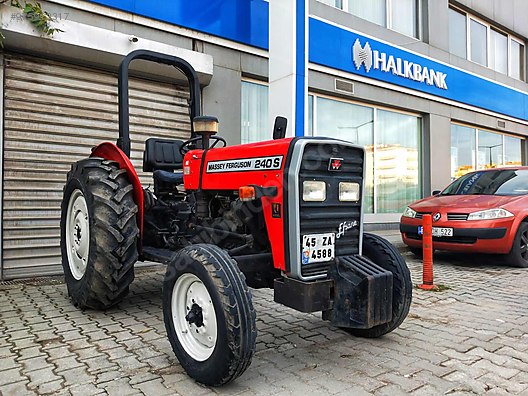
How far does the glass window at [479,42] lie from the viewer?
41.9 feet

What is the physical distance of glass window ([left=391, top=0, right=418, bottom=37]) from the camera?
10422mm

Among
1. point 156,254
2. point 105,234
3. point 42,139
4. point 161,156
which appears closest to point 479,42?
point 161,156

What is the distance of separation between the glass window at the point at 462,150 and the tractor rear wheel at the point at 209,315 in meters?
10.9

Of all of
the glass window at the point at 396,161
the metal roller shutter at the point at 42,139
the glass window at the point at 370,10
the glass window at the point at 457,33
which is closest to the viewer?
the metal roller shutter at the point at 42,139

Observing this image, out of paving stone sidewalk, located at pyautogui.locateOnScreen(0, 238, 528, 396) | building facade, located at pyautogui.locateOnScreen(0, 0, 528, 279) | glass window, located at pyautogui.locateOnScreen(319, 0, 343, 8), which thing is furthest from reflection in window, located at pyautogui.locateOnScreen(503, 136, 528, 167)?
paving stone sidewalk, located at pyautogui.locateOnScreen(0, 238, 528, 396)

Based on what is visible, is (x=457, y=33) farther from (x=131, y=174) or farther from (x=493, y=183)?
(x=131, y=174)

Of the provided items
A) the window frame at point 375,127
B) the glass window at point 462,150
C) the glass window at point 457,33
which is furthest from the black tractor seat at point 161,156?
the glass window at point 457,33

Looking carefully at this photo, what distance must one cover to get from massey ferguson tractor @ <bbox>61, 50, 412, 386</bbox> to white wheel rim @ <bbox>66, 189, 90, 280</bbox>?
9cm

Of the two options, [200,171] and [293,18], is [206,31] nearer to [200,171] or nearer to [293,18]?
[293,18]

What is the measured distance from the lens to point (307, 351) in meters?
3.17

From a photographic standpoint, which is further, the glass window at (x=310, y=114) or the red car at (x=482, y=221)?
the glass window at (x=310, y=114)

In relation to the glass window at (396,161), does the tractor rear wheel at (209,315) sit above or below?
below

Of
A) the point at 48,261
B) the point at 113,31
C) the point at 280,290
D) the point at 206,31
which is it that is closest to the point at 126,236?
the point at 280,290

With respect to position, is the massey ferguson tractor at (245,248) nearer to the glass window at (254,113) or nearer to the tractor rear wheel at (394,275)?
the tractor rear wheel at (394,275)
